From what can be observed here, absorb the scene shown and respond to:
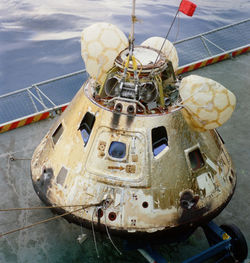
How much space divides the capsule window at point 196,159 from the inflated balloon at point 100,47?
1.81 metres

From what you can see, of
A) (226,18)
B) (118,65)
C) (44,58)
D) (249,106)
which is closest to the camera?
(118,65)

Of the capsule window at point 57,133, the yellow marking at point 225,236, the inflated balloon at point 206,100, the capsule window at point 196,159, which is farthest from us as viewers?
the yellow marking at point 225,236

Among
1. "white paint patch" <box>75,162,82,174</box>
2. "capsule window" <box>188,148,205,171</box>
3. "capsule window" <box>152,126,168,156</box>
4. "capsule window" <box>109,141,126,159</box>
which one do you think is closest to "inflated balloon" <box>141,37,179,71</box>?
"capsule window" <box>152,126,168,156</box>

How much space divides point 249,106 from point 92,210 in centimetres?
708

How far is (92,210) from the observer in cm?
474

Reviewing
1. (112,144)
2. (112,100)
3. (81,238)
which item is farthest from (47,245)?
(112,100)

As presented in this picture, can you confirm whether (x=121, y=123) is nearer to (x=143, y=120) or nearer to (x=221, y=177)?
(x=143, y=120)

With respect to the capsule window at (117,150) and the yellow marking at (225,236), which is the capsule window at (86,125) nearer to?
the capsule window at (117,150)

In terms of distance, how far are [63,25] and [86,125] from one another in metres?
17.6

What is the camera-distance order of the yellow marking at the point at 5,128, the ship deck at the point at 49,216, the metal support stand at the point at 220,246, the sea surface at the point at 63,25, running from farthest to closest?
the sea surface at the point at 63,25
the yellow marking at the point at 5,128
the ship deck at the point at 49,216
the metal support stand at the point at 220,246

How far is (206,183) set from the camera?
4.98 meters

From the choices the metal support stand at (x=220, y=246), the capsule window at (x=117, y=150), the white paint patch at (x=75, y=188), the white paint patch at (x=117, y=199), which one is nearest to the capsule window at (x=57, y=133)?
the white paint patch at (x=75, y=188)

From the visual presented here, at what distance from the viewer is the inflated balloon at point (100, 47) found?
16.8 feet

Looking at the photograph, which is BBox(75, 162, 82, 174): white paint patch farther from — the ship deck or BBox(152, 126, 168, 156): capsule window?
the ship deck
